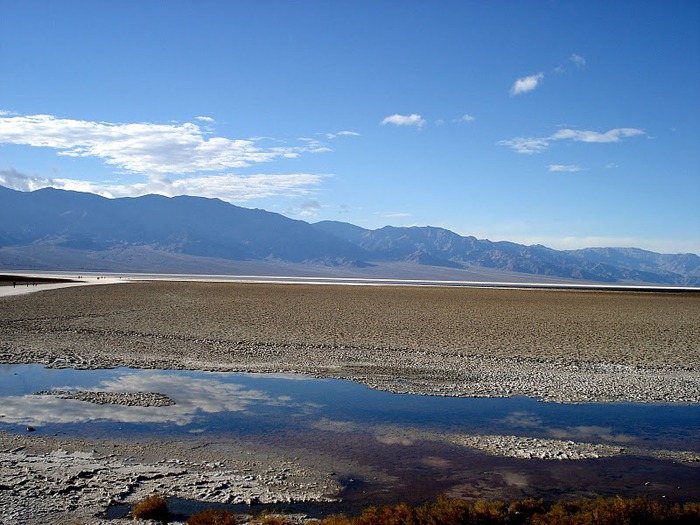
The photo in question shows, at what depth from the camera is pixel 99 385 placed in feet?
45.1

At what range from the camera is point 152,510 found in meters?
6.71

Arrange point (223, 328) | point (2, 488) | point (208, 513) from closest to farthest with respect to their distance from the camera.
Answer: point (208, 513)
point (2, 488)
point (223, 328)

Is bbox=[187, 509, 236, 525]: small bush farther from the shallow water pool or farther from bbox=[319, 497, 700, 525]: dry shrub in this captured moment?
the shallow water pool

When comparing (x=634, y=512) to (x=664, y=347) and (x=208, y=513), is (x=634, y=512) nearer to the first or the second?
(x=208, y=513)

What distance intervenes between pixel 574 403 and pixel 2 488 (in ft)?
34.5

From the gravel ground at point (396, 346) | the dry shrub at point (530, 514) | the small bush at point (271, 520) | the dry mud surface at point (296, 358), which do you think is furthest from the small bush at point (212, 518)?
the gravel ground at point (396, 346)

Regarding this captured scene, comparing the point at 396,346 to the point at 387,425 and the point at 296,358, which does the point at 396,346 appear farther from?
the point at 387,425

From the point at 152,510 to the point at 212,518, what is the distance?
0.73 metres

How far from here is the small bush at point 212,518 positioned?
21.0ft

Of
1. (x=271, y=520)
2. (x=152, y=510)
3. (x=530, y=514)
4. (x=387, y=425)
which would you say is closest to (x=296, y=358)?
(x=387, y=425)

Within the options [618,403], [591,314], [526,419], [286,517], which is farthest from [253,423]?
[591,314]

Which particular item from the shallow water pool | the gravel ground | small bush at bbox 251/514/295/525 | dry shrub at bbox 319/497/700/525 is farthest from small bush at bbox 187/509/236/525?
the gravel ground

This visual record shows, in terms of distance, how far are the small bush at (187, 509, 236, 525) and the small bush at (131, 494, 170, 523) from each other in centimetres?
33

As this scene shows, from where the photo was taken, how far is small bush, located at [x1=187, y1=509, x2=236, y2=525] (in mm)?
6414
